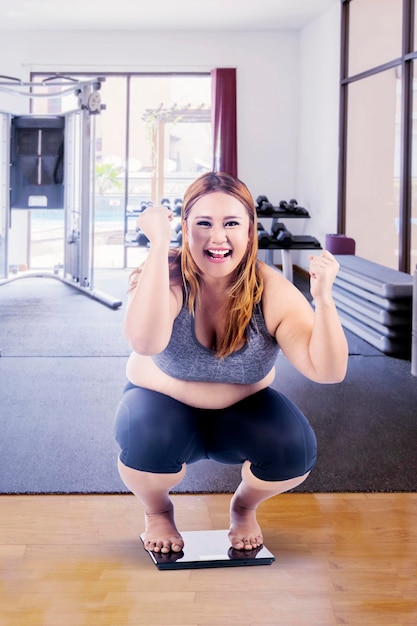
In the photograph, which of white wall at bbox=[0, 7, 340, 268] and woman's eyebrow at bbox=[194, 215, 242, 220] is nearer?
woman's eyebrow at bbox=[194, 215, 242, 220]

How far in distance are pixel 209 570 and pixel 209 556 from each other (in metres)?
0.04

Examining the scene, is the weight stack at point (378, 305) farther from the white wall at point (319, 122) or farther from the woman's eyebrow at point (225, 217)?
the woman's eyebrow at point (225, 217)

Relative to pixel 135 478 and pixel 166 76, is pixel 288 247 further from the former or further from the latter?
pixel 135 478

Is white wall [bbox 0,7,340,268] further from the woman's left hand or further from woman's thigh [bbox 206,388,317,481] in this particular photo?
the woman's left hand

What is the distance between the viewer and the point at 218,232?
1.54 m

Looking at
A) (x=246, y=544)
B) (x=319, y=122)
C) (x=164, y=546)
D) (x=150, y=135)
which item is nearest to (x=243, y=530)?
(x=246, y=544)

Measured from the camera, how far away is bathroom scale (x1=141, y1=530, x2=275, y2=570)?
67.6 inches

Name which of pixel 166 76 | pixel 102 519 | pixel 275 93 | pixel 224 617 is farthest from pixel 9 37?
pixel 224 617

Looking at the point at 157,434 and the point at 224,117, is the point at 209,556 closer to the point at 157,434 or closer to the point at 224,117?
the point at 157,434

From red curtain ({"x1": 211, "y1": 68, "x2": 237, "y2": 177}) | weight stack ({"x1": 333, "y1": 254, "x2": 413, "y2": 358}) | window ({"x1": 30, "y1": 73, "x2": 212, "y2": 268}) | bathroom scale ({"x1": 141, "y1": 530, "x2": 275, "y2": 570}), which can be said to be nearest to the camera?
bathroom scale ({"x1": 141, "y1": 530, "x2": 275, "y2": 570})

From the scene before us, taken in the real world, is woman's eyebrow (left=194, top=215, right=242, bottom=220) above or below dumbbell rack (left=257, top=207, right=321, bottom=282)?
below

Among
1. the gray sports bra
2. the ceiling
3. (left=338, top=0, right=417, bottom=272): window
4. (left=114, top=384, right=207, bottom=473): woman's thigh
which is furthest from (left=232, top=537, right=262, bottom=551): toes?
the ceiling

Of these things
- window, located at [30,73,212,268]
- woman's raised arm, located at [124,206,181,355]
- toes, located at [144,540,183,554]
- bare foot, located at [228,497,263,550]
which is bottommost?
toes, located at [144,540,183,554]

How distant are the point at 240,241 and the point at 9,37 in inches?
285
